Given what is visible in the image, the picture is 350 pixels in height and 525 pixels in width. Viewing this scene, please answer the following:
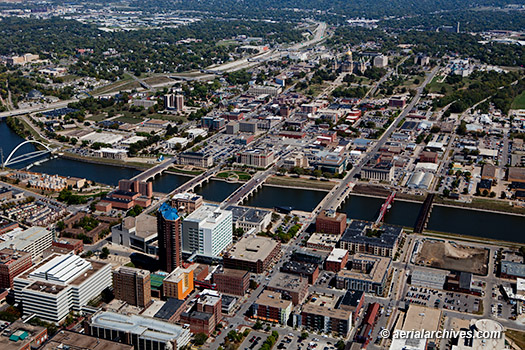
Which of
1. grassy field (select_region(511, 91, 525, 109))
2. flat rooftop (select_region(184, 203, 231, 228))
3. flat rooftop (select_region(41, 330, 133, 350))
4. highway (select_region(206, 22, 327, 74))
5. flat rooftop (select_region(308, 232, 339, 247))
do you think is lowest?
flat rooftop (select_region(308, 232, 339, 247))

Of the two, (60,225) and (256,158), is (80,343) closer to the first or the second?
(60,225)

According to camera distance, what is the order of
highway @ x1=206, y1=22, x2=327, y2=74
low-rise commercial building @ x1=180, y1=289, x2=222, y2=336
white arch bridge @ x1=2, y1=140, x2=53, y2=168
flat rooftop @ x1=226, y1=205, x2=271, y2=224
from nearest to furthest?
low-rise commercial building @ x1=180, y1=289, x2=222, y2=336, flat rooftop @ x1=226, y1=205, x2=271, y2=224, white arch bridge @ x1=2, y1=140, x2=53, y2=168, highway @ x1=206, y1=22, x2=327, y2=74

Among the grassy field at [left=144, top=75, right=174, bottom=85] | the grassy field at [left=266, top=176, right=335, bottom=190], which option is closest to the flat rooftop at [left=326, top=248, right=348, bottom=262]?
the grassy field at [left=266, top=176, right=335, bottom=190]

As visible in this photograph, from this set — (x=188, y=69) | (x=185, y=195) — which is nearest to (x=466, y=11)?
(x=188, y=69)

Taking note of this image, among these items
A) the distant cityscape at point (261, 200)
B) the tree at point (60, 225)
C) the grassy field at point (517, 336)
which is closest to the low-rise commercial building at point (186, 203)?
the distant cityscape at point (261, 200)

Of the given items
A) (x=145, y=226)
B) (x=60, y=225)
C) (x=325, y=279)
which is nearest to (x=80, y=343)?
(x=145, y=226)

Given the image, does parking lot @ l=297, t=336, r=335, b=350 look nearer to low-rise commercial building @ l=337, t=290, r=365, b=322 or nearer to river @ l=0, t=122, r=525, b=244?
low-rise commercial building @ l=337, t=290, r=365, b=322

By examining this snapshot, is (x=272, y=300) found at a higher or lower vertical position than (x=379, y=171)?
lower
